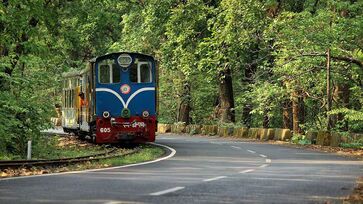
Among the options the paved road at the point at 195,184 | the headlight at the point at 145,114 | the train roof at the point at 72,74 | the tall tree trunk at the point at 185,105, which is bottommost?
the paved road at the point at 195,184

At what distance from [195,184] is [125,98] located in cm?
1227

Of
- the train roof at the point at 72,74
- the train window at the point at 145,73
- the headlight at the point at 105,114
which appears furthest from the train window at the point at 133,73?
the train roof at the point at 72,74

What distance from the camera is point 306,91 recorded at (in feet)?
105

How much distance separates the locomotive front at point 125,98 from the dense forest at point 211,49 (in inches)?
82.3

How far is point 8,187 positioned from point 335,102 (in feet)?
79.5

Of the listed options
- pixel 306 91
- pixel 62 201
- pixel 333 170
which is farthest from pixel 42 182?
pixel 306 91

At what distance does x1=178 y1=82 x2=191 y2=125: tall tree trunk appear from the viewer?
48.1m

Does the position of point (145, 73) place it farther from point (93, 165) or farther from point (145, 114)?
point (93, 165)

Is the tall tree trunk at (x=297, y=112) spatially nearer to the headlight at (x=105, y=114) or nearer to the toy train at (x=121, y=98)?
the toy train at (x=121, y=98)

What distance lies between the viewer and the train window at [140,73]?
2431cm

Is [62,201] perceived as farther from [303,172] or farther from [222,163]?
[222,163]

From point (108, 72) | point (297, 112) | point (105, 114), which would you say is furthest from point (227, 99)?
point (105, 114)

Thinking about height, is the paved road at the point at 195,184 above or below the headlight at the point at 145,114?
below

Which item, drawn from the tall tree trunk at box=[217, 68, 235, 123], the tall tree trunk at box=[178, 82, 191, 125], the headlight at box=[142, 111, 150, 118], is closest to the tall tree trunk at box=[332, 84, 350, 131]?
the tall tree trunk at box=[217, 68, 235, 123]
